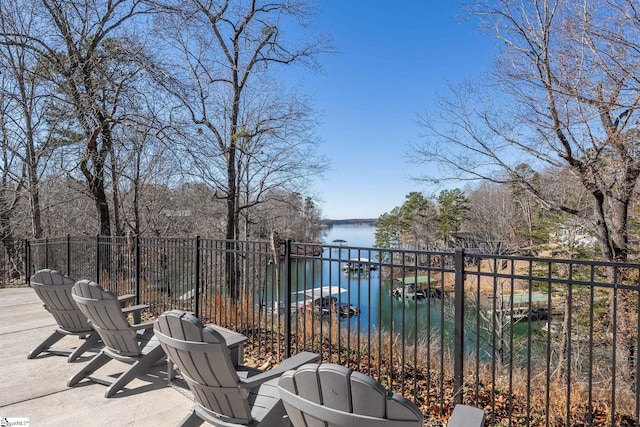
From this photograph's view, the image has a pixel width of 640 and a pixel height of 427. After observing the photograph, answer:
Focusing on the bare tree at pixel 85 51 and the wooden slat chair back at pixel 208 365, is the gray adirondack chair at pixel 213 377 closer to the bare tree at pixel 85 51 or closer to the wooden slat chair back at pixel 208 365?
the wooden slat chair back at pixel 208 365

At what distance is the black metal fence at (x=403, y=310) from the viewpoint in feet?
9.14

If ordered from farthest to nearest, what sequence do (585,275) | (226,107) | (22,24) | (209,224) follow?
(209,224), (226,107), (585,275), (22,24)

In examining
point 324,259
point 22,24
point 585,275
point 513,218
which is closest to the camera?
point 324,259

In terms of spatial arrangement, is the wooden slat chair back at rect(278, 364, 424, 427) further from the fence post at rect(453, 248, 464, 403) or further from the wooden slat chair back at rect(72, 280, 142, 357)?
the wooden slat chair back at rect(72, 280, 142, 357)

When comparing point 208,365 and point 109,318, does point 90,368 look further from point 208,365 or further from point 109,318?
point 208,365

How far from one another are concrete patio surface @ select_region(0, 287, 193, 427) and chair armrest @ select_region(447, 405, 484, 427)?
2.15 m

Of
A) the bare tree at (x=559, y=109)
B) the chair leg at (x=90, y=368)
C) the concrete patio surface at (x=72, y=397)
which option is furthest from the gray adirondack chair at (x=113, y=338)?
the bare tree at (x=559, y=109)

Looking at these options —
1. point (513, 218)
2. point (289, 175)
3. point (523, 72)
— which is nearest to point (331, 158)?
point (289, 175)

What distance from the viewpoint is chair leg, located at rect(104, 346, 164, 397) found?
10.5ft

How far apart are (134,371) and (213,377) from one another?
145cm

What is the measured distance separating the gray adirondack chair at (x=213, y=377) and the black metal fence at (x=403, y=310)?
112 cm

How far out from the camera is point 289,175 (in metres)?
13.8

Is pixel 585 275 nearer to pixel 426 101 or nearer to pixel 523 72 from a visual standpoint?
pixel 523 72

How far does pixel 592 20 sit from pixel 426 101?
16.8 feet
